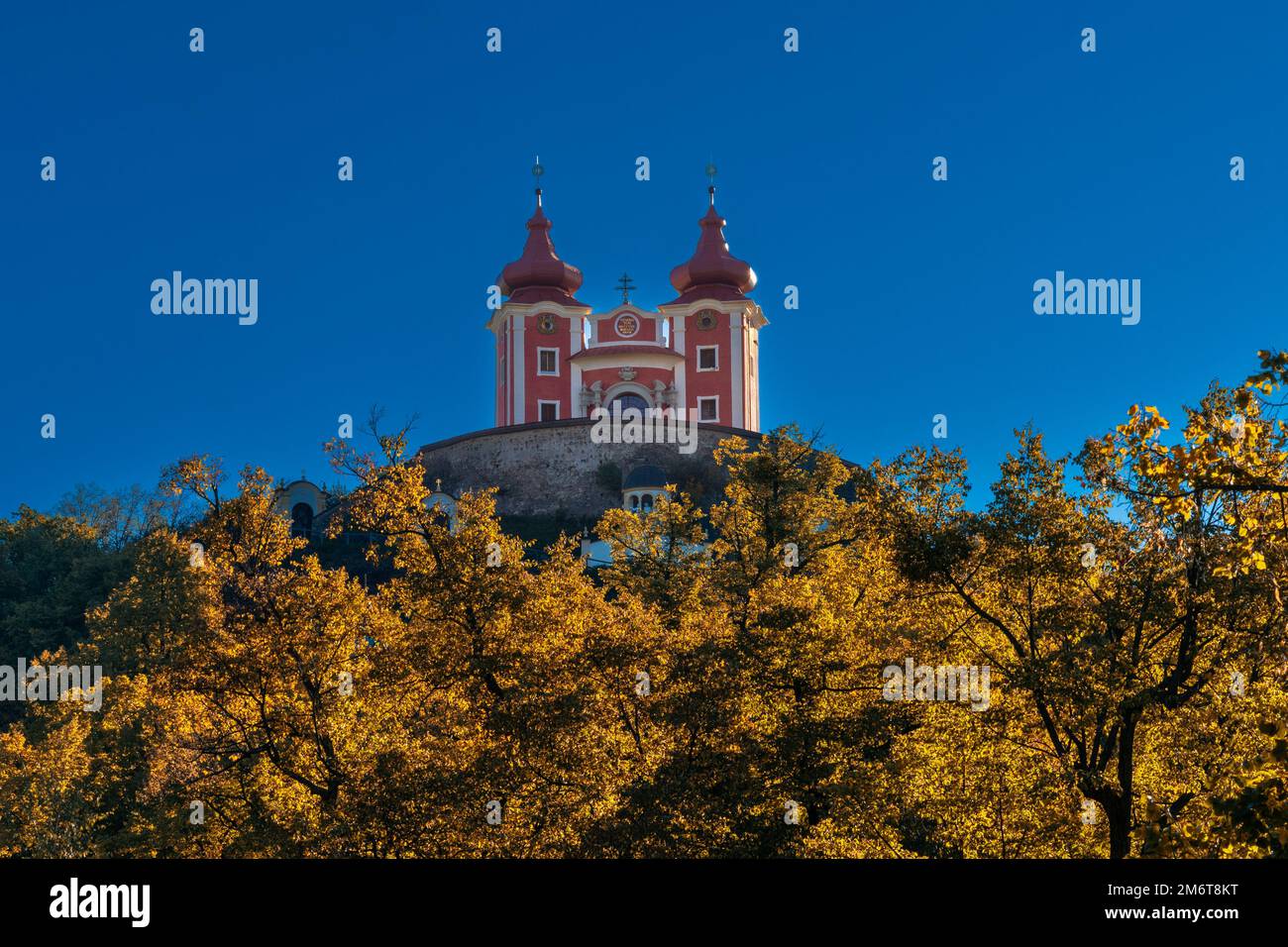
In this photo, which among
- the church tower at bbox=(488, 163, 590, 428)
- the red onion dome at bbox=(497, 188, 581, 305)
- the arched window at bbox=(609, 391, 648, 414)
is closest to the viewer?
the arched window at bbox=(609, 391, 648, 414)

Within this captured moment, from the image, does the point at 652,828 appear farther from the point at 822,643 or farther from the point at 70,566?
the point at 70,566

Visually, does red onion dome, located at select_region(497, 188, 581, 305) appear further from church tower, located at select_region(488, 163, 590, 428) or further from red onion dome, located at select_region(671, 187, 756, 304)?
red onion dome, located at select_region(671, 187, 756, 304)

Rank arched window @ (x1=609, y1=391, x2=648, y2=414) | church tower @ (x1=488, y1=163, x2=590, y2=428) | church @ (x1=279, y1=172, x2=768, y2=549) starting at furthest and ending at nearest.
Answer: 1. church tower @ (x1=488, y1=163, x2=590, y2=428)
2. arched window @ (x1=609, y1=391, x2=648, y2=414)
3. church @ (x1=279, y1=172, x2=768, y2=549)

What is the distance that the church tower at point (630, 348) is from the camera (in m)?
78.4

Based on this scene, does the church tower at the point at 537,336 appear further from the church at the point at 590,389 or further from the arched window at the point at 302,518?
the arched window at the point at 302,518

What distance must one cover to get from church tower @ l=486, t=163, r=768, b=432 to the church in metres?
0.06

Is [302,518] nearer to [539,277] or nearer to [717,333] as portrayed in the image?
[539,277]

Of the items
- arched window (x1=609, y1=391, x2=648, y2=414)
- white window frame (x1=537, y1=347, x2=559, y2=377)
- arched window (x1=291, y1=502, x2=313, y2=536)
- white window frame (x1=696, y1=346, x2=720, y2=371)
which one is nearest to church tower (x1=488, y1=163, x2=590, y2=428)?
white window frame (x1=537, y1=347, x2=559, y2=377)

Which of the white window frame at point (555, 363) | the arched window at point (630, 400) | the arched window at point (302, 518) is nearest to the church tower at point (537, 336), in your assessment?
the white window frame at point (555, 363)

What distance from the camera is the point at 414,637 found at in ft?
72.8

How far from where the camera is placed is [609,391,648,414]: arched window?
7781cm

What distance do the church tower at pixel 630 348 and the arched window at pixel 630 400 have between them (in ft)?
0.17

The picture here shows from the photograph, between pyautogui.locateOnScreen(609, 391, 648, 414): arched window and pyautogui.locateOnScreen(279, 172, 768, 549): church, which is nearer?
pyautogui.locateOnScreen(279, 172, 768, 549): church
